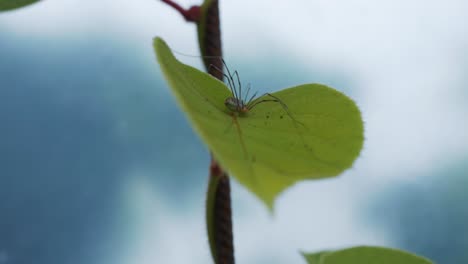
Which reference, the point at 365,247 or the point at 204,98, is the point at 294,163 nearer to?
the point at 204,98

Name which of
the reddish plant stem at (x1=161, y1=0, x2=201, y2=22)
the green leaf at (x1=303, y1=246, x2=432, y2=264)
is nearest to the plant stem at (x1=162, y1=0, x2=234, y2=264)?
the reddish plant stem at (x1=161, y1=0, x2=201, y2=22)

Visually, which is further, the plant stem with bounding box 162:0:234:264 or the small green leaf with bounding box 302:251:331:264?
the small green leaf with bounding box 302:251:331:264

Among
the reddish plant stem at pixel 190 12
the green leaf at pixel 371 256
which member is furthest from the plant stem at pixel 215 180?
the green leaf at pixel 371 256

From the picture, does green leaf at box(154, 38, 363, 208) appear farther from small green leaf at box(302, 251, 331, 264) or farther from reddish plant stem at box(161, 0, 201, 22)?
small green leaf at box(302, 251, 331, 264)

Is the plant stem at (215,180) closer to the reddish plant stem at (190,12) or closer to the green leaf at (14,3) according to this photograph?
the reddish plant stem at (190,12)

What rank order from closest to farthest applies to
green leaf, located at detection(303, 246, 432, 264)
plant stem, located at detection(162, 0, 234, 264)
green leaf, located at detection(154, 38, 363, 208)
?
green leaf, located at detection(154, 38, 363, 208) < plant stem, located at detection(162, 0, 234, 264) < green leaf, located at detection(303, 246, 432, 264)

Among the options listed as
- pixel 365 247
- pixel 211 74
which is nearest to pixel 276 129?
pixel 211 74
